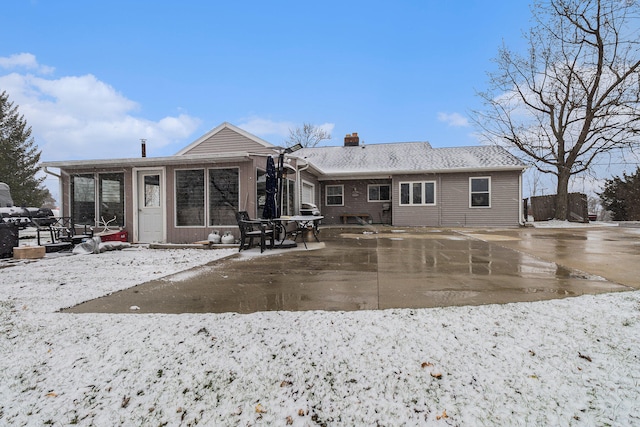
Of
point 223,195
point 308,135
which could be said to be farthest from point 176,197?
point 308,135

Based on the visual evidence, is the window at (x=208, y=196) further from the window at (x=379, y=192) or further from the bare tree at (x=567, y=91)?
the bare tree at (x=567, y=91)

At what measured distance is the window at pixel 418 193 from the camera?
47.2 ft

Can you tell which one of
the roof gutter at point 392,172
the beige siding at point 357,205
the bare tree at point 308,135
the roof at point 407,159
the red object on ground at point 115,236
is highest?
the bare tree at point 308,135

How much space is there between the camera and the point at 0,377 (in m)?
2.03

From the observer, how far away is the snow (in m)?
1.65

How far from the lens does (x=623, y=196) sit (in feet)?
51.7

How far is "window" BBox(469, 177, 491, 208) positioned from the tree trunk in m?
4.51

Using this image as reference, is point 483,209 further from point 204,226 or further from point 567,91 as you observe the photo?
point 204,226

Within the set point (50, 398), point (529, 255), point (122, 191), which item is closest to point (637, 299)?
point (529, 255)

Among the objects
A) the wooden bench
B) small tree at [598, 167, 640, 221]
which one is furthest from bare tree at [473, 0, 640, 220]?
the wooden bench

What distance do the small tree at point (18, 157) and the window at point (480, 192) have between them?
33865 millimetres

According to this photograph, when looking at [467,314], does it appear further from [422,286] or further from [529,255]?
[529,255]

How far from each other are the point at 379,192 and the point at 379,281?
40.9 feet

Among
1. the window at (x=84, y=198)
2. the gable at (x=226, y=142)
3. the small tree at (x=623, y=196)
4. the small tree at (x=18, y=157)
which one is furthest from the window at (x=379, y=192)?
the small tree at (x=18, y=157)
